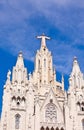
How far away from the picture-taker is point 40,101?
165 ft

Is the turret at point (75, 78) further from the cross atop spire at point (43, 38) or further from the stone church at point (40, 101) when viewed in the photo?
the cross atop spire at point (43, 38)

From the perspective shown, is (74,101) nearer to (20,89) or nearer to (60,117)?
(60,117)

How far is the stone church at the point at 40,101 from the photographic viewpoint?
154 ft

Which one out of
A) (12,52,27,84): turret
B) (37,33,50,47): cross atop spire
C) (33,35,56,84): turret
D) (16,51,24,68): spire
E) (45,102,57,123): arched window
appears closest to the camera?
(45,102,57,123): arched window

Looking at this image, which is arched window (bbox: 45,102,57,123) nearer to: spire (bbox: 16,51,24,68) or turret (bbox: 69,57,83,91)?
turret (bbox: 69,57,83,91)

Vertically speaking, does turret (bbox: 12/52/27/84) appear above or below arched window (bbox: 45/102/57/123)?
above

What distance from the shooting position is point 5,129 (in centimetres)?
4488

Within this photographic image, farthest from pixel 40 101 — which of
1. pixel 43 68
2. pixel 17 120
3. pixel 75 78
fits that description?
pixel 75 78

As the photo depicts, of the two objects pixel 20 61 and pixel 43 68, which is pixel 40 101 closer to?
pixel 43 68

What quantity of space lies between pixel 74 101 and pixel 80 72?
6.64 metres

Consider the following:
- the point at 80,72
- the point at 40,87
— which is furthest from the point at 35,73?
the point at 80,72

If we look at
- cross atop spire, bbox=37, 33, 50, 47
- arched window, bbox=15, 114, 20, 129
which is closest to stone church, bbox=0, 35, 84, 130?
arched window, bbox=15, 114, 20, 129

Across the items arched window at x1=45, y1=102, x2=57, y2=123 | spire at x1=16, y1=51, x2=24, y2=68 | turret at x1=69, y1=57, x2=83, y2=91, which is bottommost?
arched window at x1=45, y1=102, x2=57, y2=123

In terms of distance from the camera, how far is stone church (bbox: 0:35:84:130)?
4681 cm
